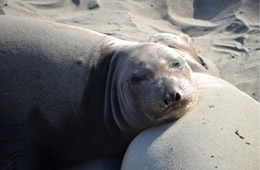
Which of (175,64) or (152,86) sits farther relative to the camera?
(175,64)

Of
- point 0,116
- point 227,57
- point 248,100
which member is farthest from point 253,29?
point 0,116

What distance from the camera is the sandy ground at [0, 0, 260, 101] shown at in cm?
518

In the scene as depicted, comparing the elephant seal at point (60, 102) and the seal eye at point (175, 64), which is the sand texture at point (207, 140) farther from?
the elephant seal at point (60, 102)

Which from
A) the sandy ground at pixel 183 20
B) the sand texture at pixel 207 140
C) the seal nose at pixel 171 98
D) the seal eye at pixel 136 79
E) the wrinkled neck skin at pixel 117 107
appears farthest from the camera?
the sandy ground at pixel 183 20

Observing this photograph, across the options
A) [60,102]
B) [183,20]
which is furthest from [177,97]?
[183,20]

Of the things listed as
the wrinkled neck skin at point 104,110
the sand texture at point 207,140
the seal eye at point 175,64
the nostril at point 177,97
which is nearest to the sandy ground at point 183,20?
the seal eye at point 175,64

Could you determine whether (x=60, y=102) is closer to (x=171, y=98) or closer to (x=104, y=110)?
(x=104, y=110)

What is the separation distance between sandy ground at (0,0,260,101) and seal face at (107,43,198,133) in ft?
4.60

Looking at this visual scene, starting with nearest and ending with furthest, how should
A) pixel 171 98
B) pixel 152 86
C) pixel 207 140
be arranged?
pixel 207 140
pixel 171 98
pixel 152 86

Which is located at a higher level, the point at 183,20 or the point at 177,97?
the point at 177,97

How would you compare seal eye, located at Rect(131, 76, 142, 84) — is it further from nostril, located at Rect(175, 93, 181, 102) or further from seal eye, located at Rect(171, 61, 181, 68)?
nostril, located at Rect(175, 93, 181, 102)

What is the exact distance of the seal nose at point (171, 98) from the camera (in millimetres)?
3049

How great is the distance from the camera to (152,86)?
323 centimetres

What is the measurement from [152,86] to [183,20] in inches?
129
